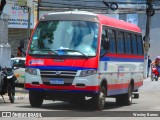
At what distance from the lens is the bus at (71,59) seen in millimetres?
16656

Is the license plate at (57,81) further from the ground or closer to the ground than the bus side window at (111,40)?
closer to the ground

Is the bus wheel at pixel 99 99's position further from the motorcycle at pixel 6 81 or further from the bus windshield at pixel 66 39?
the motorcycle at pixel 6 81

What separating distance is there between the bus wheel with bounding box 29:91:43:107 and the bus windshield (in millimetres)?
1324

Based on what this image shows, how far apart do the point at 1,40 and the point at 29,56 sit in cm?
820

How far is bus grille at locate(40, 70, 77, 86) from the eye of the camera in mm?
16625

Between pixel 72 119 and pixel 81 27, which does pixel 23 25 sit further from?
pixel 72 119

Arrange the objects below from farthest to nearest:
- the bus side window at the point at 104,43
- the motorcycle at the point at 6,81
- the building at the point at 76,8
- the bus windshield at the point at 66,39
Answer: the building at the point at 76,8
the motorcycle at the point at 6,81
the bus side window at the point at 104,43
the bus windshield at the point at 66,39

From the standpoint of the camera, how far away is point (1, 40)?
82.8 feet

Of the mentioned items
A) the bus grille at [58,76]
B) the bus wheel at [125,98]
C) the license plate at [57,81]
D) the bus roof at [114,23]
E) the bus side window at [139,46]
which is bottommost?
the bus wheel at [125,98]

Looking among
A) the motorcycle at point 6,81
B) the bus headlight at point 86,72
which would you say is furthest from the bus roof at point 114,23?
the motorcycle at point 6,81

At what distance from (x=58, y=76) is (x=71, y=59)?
2.11ft

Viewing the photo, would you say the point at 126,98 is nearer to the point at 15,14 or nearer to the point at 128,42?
the point at 128,42

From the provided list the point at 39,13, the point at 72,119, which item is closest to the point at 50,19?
the point at 72,119

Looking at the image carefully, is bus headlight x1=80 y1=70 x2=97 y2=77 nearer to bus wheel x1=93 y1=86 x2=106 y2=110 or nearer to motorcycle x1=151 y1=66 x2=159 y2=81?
bus wheel x1=93 y1=86 x2=106 y2=110
